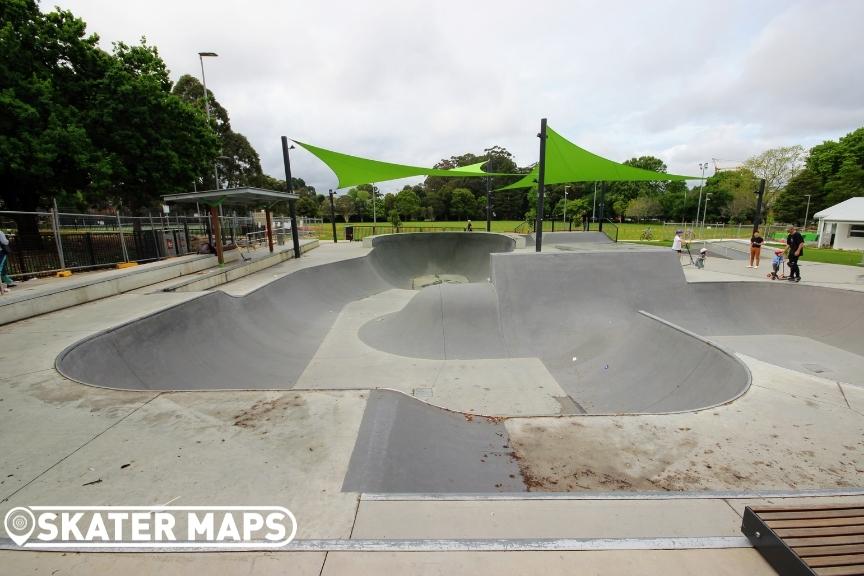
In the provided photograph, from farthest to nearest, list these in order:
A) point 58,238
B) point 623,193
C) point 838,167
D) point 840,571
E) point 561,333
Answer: point 623,193 → point 838,167 → point 58,238 → point 561,333 → point 840,571

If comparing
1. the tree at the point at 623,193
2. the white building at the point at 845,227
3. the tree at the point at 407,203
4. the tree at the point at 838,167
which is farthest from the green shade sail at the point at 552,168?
the tree at the point at 623,193

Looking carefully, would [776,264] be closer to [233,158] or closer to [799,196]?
[233,158]

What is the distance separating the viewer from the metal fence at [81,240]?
9.91 meters

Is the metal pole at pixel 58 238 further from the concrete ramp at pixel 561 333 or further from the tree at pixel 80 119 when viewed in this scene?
the concrete ramp at pixel 561 333

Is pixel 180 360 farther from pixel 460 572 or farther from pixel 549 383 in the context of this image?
pixel 549 383

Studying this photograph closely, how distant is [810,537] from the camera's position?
1909 millimetres

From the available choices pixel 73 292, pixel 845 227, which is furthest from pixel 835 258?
pixel 73 292

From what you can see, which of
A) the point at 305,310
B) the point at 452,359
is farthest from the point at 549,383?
the point at 305,310

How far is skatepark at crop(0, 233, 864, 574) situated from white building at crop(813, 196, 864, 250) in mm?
21279

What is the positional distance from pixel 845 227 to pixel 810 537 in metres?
32.3

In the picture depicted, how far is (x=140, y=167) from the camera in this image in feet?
47.1

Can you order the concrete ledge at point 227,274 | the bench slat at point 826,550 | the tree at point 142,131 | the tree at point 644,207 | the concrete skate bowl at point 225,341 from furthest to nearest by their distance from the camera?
the tree at point 644,207, the tree at point 142,131, the concrete ledge at point 227,274, the concrete skate bowl at point 225,341, the bench slat at point 826,550

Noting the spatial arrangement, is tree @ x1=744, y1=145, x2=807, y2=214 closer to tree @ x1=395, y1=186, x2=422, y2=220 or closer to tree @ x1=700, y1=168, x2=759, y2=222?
tree @ x1=700, y1=168, x2=759, y2=222

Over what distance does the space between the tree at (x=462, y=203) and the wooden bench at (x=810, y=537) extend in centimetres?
6689
